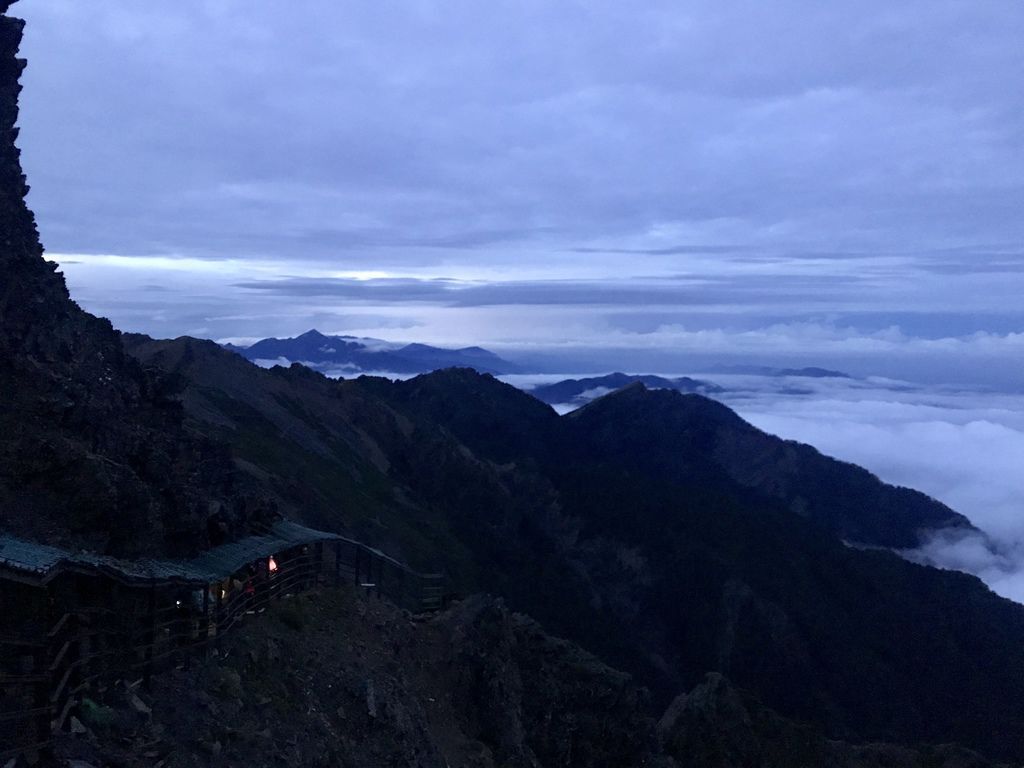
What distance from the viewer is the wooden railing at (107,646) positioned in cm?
937

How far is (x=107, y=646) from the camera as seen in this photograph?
11.8 m

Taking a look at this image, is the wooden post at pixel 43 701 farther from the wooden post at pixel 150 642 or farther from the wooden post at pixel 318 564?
the wooden post at pixel 318 564

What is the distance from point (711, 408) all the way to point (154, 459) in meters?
116

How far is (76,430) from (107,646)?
404cm

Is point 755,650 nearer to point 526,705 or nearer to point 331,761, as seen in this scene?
point 526,705

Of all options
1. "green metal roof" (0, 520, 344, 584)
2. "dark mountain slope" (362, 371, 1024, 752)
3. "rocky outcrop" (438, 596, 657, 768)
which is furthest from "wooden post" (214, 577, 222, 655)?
"dark mountain slope" (362, 371, 1024, 752)

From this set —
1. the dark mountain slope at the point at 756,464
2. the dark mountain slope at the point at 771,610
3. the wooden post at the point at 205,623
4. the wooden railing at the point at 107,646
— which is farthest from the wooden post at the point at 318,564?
the dark mountain slope at the point at 756,464

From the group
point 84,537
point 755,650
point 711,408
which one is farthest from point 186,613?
point 711,408

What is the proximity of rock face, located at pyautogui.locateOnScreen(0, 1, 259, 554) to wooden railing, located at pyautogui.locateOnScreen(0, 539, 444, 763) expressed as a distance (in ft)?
4.14

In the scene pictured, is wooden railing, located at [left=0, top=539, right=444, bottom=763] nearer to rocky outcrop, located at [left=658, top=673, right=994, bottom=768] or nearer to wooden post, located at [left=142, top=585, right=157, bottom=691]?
wooden post, located at [left=142, top=585, right=157, bottom=691]

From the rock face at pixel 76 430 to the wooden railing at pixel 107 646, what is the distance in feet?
4.14

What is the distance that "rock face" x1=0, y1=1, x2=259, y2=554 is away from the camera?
13320mm

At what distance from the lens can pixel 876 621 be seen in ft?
231

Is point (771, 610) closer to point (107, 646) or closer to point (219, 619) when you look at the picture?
point (219, 619)
